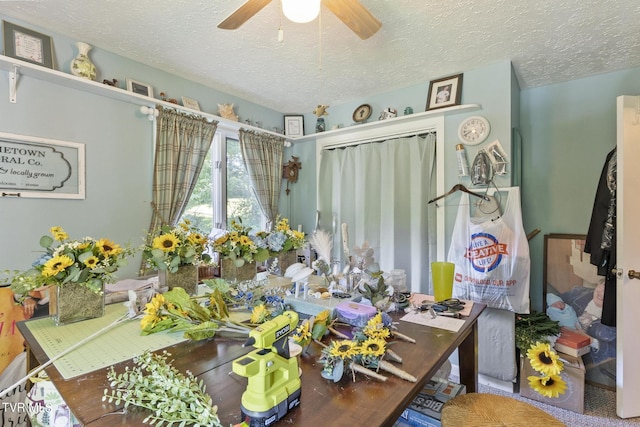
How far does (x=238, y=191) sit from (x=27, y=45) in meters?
1.74

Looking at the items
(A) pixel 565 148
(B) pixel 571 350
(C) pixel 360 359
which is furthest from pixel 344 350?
(A) pixel 565 148

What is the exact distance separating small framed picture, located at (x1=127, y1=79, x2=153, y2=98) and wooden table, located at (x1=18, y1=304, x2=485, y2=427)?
5.77 ft

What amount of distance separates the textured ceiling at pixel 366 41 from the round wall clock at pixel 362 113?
315 millimetres

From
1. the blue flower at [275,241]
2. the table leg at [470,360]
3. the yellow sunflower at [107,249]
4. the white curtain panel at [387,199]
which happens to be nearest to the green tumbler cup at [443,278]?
the table leg at [470,360]

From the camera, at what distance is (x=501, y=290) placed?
2.17m

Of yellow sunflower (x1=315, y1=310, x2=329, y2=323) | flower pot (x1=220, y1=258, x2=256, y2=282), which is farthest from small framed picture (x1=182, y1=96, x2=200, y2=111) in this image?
yellow sunflower (x1=315, y1=310, x2=329, y2=323)

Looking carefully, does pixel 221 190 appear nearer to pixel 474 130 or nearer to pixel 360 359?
pixel 474 130

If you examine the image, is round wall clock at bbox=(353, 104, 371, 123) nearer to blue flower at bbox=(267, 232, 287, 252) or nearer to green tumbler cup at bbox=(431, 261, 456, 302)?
blue flower at bbox=(267, 232, 287, 252)

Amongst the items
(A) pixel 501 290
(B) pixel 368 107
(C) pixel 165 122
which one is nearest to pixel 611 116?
(A) pixel 501 290

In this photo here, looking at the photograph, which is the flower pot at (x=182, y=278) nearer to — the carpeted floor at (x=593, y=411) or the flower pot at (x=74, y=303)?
the flower pot at (x=74, y=303)

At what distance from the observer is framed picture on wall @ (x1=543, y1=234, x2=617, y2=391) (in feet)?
7.58

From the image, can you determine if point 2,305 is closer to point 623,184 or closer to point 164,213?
point 164,213

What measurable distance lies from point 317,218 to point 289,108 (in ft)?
3.97

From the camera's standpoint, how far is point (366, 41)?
6.56 ft
